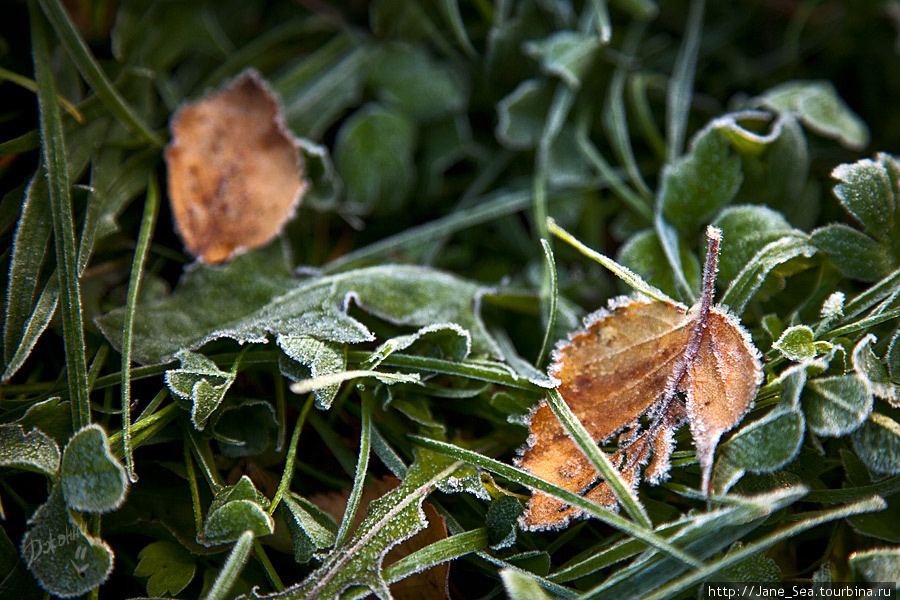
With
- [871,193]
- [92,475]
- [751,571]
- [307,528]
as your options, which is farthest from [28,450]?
[871,193]

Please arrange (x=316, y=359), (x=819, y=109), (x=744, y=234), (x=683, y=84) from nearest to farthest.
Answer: (x=316, y=359) < (x=744, y=234) < (x=819, y=109) < (x=683, y=84)

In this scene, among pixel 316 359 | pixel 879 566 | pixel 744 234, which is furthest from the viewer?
pixel 744 234

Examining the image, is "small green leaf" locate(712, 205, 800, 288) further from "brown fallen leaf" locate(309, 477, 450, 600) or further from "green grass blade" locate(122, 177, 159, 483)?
"green grass blade" locate(122, 177, 159, 483)

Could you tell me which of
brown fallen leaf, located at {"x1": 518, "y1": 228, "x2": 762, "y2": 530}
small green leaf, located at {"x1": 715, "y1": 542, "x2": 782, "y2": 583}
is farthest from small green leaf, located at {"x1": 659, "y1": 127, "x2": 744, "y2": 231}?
small green leaf, located at {"x1": 715, "y1": 542, "x2": 782, "y2": 583}

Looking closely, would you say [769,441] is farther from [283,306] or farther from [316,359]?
[283,306]

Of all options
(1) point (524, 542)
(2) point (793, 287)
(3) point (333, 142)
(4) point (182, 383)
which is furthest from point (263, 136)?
(2) point (793, 287)

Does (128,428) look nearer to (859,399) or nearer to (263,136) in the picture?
(263,136)

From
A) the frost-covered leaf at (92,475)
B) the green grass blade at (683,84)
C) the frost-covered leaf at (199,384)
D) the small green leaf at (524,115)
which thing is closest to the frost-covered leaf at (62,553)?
the frost-covered leaf at (92,475)
